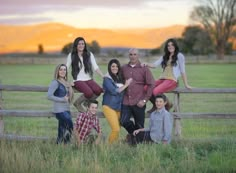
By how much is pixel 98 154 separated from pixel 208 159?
1673 millimetres

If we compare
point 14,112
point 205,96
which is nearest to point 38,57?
point 205,96

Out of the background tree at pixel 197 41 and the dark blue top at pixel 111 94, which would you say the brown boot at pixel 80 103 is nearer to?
the dark blue top at pixel 111 94

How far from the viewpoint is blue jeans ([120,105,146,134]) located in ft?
28.7

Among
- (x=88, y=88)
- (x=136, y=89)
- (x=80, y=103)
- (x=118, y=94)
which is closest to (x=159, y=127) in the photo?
(x=136, y=89)

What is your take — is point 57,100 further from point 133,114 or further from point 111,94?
point 133,114

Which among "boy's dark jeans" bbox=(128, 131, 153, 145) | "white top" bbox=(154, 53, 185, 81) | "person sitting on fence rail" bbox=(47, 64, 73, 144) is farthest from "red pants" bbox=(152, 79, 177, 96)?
"person sitting on fence rail" bbox=(47, 64, 73, 144)

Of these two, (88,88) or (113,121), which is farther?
(88,88)

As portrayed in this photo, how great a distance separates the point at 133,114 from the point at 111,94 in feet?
1.87

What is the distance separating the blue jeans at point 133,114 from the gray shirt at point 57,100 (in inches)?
39.9

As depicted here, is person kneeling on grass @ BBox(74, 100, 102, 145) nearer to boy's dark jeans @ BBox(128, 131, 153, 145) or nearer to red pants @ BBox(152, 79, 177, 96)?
boy's dark jeans @ BBox(128, 131, 153, 145)

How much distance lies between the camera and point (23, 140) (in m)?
9.16

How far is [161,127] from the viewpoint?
8.44m

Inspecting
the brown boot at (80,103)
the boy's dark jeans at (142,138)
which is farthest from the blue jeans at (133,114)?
the brown boot at (80,103)

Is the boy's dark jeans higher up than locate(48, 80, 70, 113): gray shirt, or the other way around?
locate(48, 80, 70, 113): gray shirt
